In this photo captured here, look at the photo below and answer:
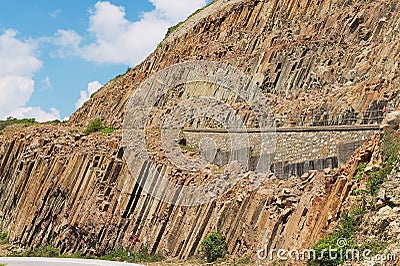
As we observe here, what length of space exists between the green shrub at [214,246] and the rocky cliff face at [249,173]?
40cm

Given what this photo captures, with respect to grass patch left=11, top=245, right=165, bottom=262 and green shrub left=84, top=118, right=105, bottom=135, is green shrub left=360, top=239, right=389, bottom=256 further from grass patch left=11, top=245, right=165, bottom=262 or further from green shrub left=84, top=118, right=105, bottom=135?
green shrub left=84, top=118, right=105, bottom=135

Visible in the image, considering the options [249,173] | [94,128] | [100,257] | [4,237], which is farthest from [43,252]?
[249,173]

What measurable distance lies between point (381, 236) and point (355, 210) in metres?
1.22

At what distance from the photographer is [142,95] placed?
39094 mm

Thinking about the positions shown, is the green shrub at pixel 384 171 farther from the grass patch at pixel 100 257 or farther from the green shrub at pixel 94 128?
the green shrub at pixel 94 128

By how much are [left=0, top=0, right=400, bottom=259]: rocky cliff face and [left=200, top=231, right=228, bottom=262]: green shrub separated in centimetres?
40

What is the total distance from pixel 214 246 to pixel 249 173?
10.8 ft

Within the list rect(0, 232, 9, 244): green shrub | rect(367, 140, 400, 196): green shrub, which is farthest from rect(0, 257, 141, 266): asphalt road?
A: rect(367, 140, 400, 196): green shrub

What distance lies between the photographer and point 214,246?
1839 centimetres

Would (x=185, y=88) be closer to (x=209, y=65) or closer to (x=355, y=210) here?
(x=209, y=65)

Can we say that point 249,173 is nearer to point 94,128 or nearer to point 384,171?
point 384,171

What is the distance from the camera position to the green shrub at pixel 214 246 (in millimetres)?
18328

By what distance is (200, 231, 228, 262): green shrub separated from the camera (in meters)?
18.3

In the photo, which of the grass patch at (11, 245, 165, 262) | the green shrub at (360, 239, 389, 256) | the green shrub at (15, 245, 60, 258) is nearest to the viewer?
the green shrub at (360, 239, 389, 256)
